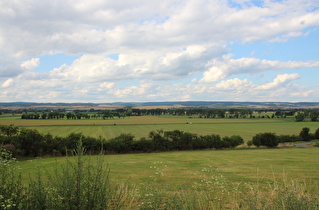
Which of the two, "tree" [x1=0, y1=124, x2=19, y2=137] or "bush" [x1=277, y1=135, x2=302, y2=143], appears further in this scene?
"bush" [x1=277, y1=135, x2=302, y2=143]

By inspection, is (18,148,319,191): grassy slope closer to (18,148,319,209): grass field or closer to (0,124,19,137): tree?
(18,148,319,209): grass field

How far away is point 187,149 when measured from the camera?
198ft

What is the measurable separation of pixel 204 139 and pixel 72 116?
12631cm

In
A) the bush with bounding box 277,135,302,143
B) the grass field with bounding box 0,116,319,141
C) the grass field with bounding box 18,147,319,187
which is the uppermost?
the grass field with bounding box 18,147,319,187

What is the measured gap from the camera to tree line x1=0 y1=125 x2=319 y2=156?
47906 millimetres

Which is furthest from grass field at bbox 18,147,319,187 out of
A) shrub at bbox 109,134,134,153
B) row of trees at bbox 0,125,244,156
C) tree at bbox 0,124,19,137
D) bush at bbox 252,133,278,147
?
bush at bbox 252,133,278,147

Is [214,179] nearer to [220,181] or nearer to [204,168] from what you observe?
[220,181]

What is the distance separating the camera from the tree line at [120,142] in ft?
157

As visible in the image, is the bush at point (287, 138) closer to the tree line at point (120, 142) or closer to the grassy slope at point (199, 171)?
the tree line at point (120, 142)

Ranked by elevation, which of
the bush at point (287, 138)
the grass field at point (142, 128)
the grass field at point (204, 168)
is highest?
the grass field at point (204, 168)

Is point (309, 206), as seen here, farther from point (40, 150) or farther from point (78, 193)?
point (40, 150)

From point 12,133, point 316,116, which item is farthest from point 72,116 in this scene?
point 316,116

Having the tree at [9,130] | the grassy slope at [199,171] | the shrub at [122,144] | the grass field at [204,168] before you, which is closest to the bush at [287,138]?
the grass field at [204,168]

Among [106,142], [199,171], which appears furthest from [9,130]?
[199,171]
